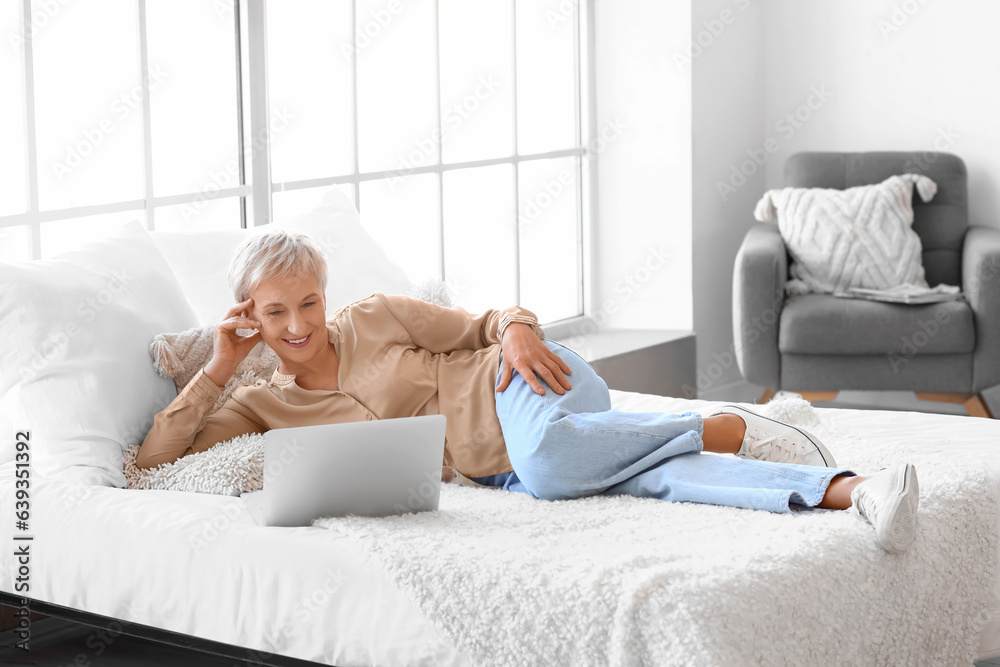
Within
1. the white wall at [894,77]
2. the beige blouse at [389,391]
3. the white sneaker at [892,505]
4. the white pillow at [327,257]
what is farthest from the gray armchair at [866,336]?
the white sneaker at [892,505]

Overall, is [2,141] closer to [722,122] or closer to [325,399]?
[325,399]

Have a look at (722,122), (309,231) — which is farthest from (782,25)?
(309,231)

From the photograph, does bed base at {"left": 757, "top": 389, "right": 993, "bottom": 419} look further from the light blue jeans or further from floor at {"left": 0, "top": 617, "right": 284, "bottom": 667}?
floor at {"left": 0, "top": 617, "right": 284, "bottom": 667}

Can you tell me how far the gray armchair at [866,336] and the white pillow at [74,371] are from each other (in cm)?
223

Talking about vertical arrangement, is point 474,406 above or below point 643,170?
below

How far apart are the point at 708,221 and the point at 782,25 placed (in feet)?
3.13

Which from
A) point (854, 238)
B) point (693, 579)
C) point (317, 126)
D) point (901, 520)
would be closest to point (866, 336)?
point (854, 238)

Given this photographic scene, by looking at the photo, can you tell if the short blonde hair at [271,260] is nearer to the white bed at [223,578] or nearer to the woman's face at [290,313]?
the woman's face at [290,313]

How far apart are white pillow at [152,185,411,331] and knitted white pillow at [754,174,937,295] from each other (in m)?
1.82

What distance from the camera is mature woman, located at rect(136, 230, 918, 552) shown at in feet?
5.61

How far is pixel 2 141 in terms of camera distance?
2.22m

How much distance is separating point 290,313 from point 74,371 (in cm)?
39

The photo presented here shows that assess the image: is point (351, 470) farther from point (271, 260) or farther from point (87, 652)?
point (87, 652)

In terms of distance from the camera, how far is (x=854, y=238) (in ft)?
12.4
